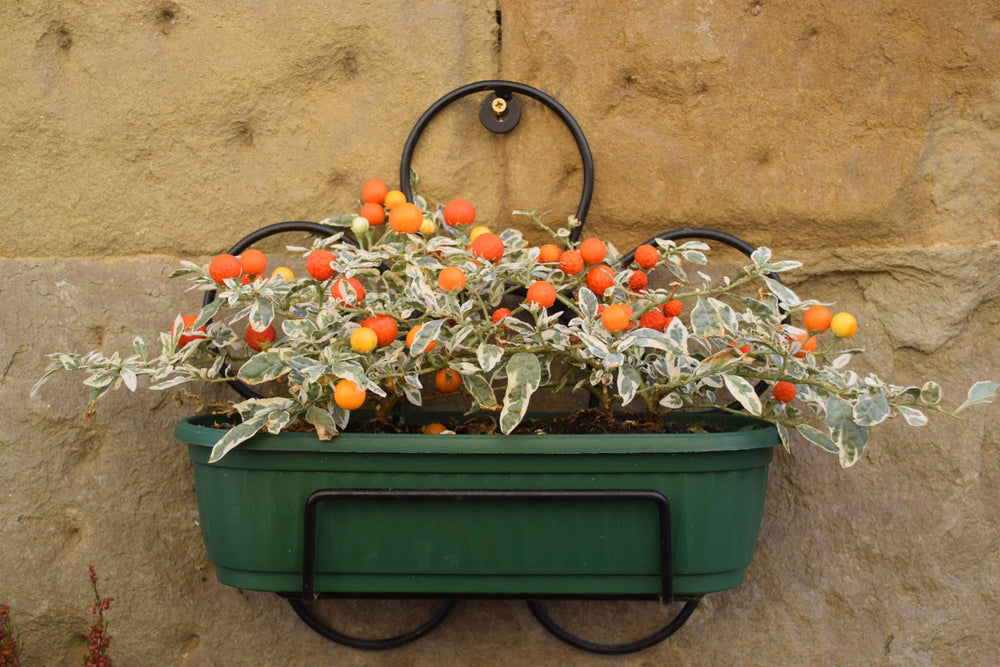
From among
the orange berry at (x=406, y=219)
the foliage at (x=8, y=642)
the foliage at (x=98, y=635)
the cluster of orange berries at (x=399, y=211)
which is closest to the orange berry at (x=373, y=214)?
the cluster of orange berries at (x=399, y=211)

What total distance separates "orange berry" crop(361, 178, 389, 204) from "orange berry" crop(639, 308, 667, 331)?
37 cm

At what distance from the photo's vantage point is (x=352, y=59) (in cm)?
116

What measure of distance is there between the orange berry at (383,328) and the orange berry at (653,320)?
0.29m

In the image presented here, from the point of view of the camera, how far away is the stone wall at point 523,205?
1.08 metres

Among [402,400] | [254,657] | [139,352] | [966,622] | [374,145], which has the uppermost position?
[374,145]

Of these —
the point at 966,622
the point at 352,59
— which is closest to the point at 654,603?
the point at 966,622

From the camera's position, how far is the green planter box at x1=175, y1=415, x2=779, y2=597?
2.92ft

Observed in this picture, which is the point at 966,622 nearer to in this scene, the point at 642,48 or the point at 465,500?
the point at 465,500

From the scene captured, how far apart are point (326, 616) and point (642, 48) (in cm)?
89

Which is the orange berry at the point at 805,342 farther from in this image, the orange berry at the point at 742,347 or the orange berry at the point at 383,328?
the orange berry at the point at 383,328

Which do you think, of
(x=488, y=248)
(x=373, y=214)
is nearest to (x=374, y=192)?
(x=373, y=214)

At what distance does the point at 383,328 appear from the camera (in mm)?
866

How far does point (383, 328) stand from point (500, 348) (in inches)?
4.9

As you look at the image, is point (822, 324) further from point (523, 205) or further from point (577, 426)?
point (523, 205)
